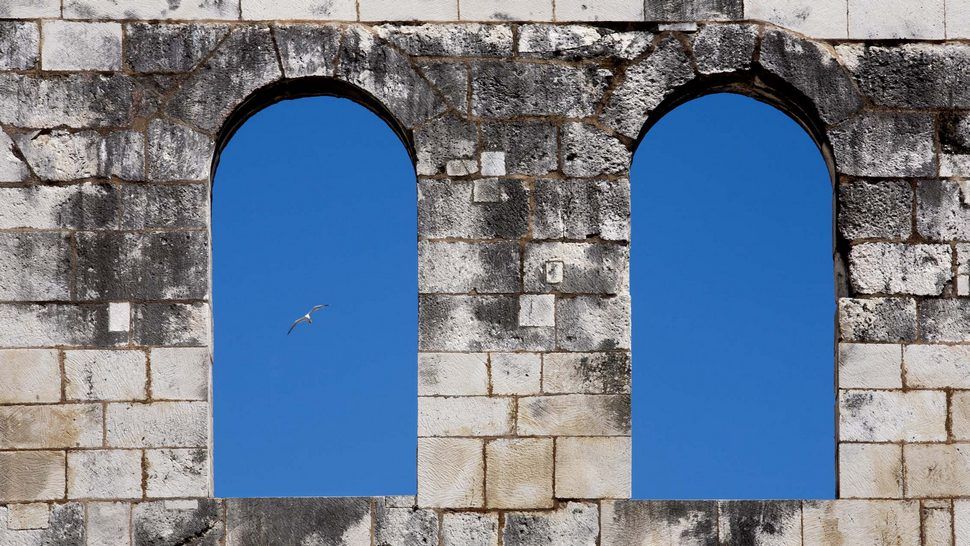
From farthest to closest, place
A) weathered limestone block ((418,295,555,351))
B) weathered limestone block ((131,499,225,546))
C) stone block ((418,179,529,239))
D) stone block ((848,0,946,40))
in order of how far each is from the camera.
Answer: stone block ((848,0,946,40)), stone block ((418,179,529,239)), weathered limestone block ((418,295,555,351)), weathered limestone block ((131,499,225,546))

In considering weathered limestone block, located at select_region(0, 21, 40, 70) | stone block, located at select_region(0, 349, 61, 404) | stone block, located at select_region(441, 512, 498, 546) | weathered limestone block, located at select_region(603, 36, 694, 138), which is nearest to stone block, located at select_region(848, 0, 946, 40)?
weathered limestone block, located at select_region(603, 36, 694, 138)

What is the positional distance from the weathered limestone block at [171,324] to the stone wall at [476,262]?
0.5 inches

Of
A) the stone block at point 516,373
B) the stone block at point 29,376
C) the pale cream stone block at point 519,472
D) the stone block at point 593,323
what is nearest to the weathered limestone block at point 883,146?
the stone block at point 593,323

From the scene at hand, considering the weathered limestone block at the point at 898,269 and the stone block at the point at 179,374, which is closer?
the stone block at the point at 179,374

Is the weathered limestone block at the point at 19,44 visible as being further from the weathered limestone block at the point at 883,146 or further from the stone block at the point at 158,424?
the weathered limestone block at the point at 883,146

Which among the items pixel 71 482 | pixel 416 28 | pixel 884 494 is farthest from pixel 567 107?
pixel 71 482

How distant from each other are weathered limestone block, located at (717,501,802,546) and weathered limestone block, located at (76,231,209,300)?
324cm

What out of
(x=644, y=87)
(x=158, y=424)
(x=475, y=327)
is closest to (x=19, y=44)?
(x=158, y=424)

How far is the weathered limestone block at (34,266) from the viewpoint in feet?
31.2

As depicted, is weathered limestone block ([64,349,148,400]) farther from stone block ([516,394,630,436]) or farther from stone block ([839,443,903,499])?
stone block ([839,443,903,499])

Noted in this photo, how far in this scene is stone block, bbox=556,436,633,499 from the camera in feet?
31.1

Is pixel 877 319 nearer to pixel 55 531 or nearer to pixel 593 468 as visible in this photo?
pixel 593 468

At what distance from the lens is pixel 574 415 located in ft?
31.2

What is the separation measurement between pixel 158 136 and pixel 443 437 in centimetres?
242
